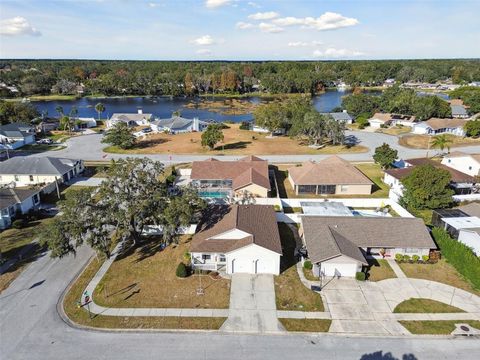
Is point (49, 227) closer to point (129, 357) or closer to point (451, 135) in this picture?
point (129, 357)

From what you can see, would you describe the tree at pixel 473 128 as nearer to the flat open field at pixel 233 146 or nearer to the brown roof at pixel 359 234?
the flat open field at pixel 233 146

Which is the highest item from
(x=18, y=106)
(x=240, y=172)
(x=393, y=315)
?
(x=18, y=106)

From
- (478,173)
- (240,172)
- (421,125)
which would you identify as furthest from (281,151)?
(421,125)

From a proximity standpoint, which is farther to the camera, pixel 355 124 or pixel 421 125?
pixel 355 124

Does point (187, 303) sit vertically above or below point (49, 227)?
below

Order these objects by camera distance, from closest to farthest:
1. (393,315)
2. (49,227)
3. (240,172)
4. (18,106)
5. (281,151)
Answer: (393,315) < (49,227) < (240,172) < (281,151) < (18,106)

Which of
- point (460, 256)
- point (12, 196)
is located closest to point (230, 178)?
point (12, 196)

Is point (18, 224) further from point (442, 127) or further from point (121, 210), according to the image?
point (442, 127)

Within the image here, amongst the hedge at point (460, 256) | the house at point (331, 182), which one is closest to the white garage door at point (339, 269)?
the hedge at point (460, 256)

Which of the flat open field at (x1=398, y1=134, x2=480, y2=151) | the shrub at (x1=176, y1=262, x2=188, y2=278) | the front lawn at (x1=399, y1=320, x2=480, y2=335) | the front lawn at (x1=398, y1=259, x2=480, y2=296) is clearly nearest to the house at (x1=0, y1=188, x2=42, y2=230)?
the shrub at (x1=176, y1=262, x2=188, y2=278)
